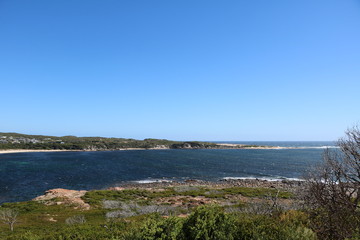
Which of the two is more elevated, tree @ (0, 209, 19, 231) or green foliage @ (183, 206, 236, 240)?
green foliage @ (183, 206, 236, 240)

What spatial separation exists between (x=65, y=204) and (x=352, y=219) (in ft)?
119

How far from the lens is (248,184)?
52.8 meters

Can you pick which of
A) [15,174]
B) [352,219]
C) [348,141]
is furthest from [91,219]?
[15,174]

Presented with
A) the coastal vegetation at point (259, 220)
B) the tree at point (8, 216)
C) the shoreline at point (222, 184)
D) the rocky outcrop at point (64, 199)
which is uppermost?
the coastal vegetation at point (259, 220)

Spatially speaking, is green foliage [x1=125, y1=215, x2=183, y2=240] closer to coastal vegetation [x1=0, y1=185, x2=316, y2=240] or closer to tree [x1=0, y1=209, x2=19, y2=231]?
coastal vegetation [x1=0, y1=185, x2=316, y2=240]

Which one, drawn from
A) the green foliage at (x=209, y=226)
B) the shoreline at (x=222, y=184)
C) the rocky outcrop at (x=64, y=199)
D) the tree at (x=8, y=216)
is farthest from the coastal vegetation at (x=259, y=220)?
the shoreline at (x=222, y=184)

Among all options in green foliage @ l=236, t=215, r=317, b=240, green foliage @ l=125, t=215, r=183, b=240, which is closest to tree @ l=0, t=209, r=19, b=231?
green foliage @ l=125, t=215, r=183, b=240

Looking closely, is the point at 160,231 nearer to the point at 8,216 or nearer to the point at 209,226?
the point at 209,226

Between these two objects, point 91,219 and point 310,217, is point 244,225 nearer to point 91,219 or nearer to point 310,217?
point 310,217

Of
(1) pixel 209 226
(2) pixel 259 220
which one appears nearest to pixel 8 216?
(1) pixel 209 226

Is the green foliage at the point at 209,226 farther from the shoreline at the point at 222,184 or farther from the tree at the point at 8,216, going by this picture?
the shoreline at the point at 222,184

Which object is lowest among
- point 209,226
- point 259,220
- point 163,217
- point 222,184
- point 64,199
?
point 222,184

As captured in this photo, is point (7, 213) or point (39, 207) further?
point (39, 207)

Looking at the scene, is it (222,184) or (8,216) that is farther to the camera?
(222,184)
